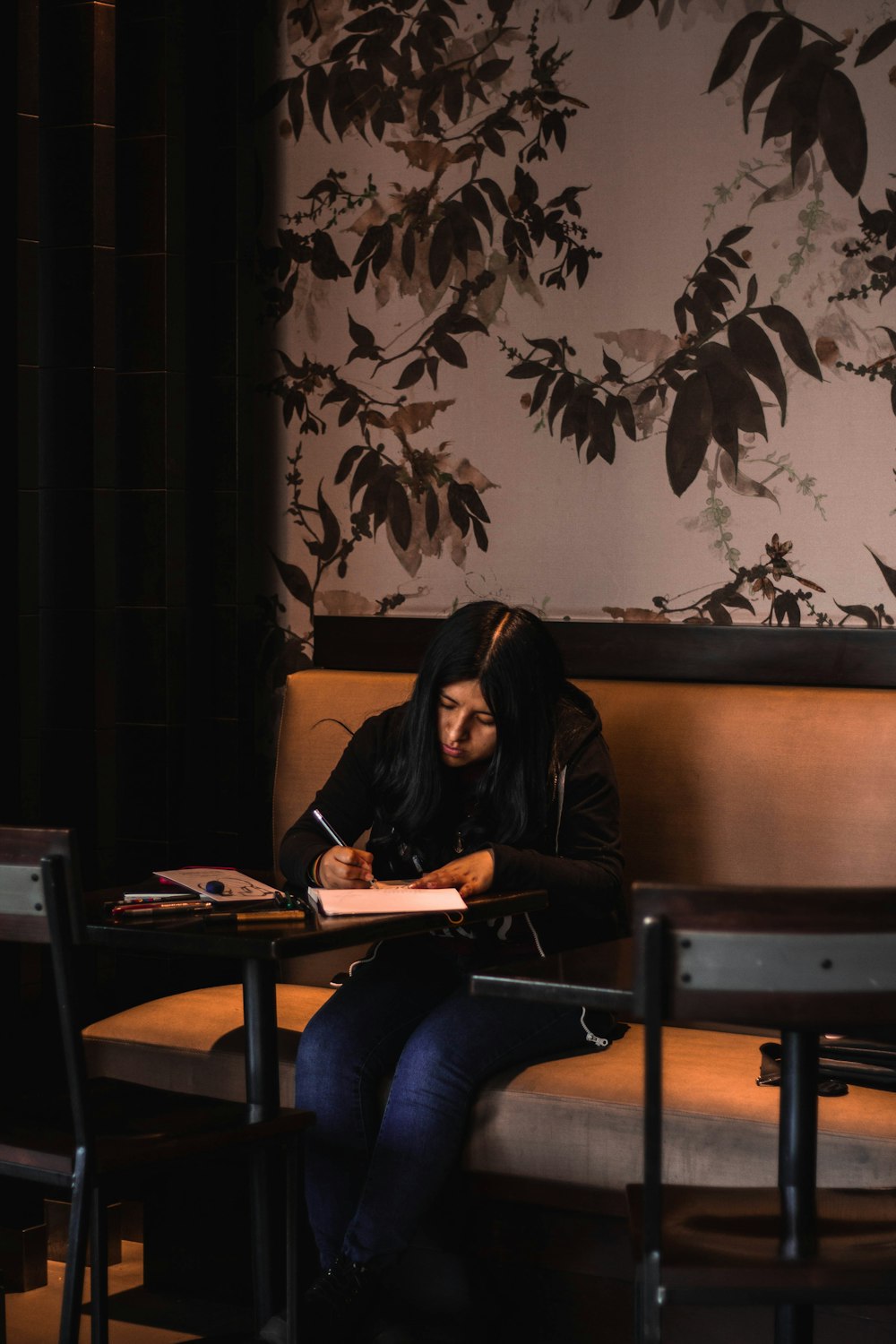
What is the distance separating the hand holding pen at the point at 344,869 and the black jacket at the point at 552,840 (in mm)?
Answer: 85

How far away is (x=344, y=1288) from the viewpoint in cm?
233

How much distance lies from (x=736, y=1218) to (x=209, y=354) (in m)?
2.35

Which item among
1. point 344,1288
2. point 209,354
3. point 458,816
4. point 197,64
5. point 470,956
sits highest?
point 197,64

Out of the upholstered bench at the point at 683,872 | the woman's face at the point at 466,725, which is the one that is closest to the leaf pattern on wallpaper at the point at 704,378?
the upholstered bench at the point at 683,872

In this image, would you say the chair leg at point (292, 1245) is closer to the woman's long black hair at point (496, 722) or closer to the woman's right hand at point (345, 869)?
the woman's right hand at point (345, 869)

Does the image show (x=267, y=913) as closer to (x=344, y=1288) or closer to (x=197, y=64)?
(x=344, y=1288)

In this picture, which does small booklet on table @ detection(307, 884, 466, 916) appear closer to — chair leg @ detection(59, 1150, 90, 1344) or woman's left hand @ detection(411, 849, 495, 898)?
woman's left hand @ detection(411, 849, 495, 898)

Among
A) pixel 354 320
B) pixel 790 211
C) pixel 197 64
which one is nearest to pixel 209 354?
pixel 354 320

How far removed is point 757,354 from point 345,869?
133cm

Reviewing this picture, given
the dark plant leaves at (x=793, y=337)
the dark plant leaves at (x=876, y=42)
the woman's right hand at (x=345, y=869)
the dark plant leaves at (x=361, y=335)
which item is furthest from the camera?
the dark plant leaves at (x=361, y=335)

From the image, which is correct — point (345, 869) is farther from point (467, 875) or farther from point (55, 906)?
point (55, 906)

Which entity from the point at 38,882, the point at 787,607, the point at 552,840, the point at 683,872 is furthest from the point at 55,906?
the point at 787,607

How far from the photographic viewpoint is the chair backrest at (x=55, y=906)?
2.04 metres

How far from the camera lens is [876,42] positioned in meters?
3.00
